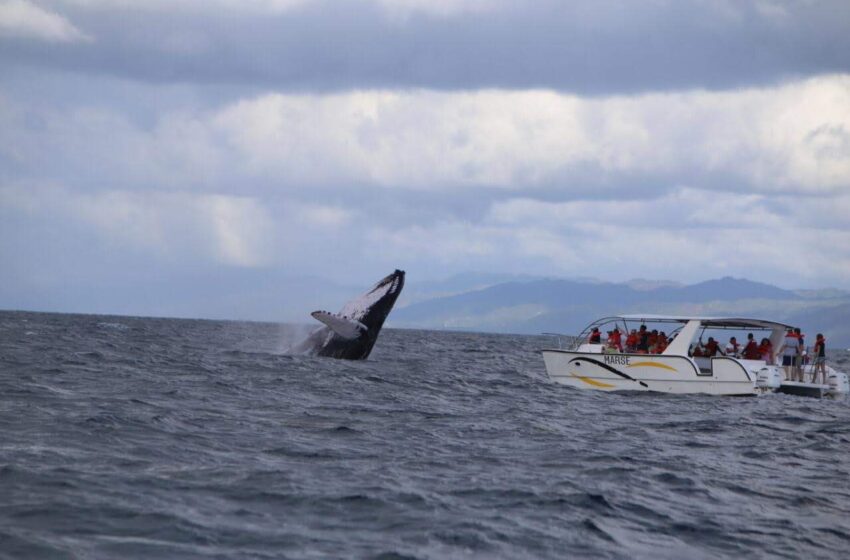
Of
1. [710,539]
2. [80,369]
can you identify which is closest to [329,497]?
[710,539]

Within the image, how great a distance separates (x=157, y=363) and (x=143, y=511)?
19154 mm

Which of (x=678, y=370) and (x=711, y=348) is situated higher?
(x=711, y=348)

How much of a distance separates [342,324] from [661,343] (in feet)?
26.2

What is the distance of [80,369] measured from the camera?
23812mm

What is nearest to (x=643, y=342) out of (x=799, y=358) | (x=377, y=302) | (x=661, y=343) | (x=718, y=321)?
(x=661, y=343)

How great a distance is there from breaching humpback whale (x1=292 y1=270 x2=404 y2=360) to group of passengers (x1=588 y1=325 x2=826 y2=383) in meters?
5.48

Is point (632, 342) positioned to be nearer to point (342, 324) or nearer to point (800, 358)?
point (800, 358)

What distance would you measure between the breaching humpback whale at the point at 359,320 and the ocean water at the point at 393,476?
526 cm

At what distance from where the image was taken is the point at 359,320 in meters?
27.4

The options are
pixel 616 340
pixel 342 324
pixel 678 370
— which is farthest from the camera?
pixel 616 340

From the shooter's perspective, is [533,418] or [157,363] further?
[157,363]

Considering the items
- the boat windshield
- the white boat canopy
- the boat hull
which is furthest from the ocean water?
the white boat canopy

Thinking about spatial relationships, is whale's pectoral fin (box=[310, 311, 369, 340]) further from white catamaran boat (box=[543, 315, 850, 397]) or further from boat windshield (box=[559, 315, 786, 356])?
boat windshield (box=[559, 315, 786, 356])

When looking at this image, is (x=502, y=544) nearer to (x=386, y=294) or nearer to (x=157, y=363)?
(x=386, y=294)
